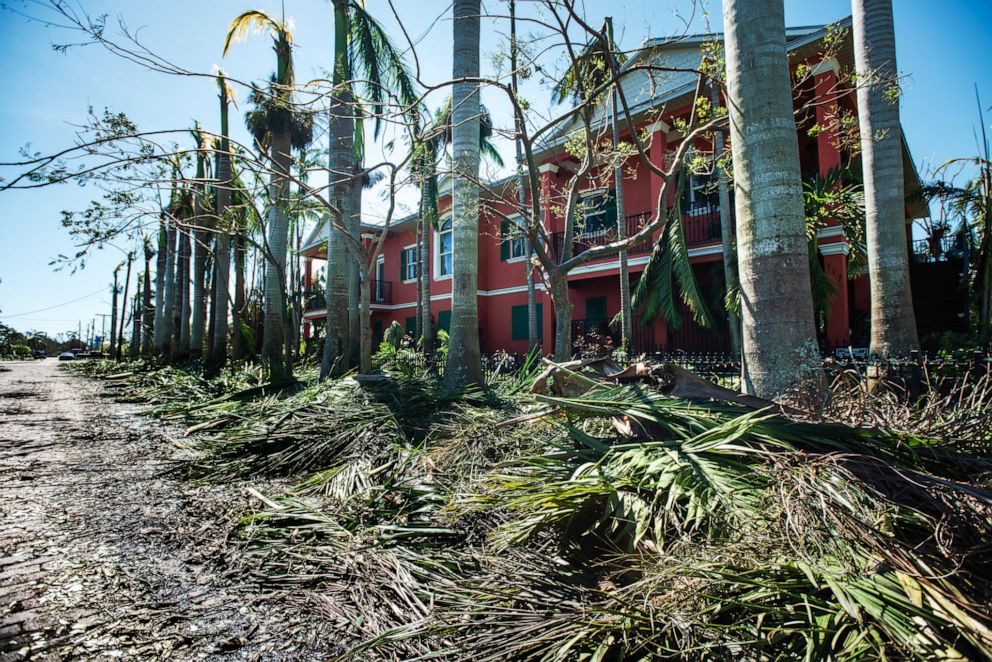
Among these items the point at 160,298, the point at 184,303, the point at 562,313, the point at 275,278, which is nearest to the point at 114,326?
the point at 160,298

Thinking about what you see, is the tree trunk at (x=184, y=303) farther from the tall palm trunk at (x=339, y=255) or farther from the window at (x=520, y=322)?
the window at (x=520, y=322)

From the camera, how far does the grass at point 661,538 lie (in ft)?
4.79

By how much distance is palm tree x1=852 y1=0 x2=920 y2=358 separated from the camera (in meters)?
6.30

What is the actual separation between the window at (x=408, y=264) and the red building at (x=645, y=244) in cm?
5

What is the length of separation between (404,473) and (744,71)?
13.2 feet

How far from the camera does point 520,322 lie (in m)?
17.9

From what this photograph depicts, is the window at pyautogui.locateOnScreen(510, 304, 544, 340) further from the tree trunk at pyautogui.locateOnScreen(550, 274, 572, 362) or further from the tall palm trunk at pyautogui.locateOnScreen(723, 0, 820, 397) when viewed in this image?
the tall palm trunk at pyautogui.locateOnScreen(723, 0, 820, 397)

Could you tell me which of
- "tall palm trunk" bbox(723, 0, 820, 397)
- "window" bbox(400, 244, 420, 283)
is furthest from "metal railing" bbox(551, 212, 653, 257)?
"tall palm trunk" bbox(723, 0, 820, 397)

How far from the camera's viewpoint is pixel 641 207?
14883mm

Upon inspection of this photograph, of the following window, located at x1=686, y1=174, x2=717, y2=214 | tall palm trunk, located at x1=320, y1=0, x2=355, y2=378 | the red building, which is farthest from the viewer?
window, located at x1=686, y1=174, x2=717, y2=214

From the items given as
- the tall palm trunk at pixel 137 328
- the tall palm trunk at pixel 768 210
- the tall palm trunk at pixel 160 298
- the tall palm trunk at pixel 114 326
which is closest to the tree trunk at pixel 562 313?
the tall palm trunk at pixel 768 210

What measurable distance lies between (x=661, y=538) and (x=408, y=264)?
70.1 ft

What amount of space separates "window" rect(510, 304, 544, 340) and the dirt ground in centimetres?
1400

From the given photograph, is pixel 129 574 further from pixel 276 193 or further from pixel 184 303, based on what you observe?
pixel 184 303
